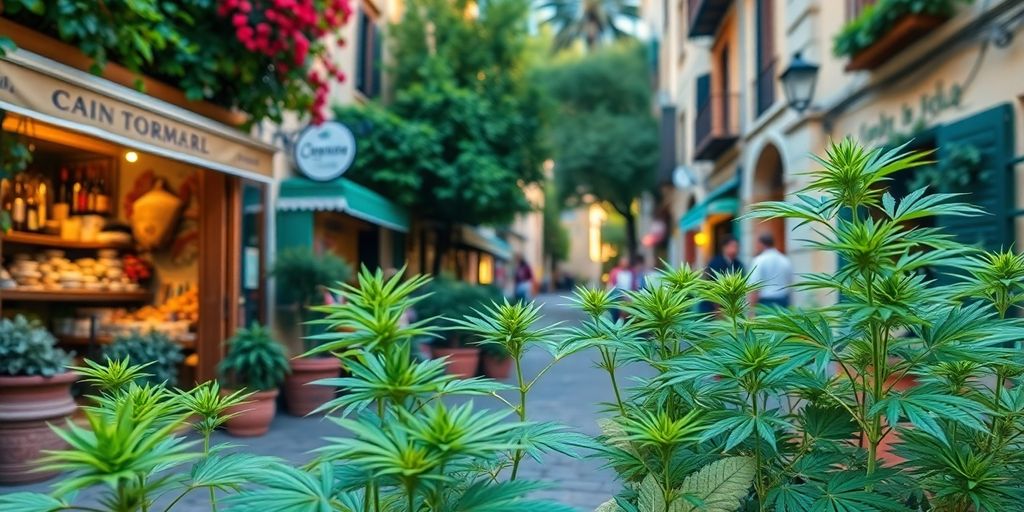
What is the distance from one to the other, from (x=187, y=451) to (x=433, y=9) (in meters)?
13.1

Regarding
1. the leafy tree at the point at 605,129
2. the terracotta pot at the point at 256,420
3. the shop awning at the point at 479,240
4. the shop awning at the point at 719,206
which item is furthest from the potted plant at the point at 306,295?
the leafy tree at the point at 605,129

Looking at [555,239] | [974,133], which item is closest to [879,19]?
[974,133]

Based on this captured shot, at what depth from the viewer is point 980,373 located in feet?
5.73

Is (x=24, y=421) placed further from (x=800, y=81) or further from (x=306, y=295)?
(x=800, y=81)

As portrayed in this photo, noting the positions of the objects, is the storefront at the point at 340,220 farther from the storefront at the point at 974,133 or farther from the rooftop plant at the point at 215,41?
the storefront at the point at 974,133

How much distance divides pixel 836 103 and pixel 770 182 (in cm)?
360

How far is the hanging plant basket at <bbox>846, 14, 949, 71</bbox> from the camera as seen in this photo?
637cm

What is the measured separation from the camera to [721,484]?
1.56 meters

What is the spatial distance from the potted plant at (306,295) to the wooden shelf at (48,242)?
5.07 feet

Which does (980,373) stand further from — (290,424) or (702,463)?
(290,424)

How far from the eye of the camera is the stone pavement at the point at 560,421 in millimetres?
3965

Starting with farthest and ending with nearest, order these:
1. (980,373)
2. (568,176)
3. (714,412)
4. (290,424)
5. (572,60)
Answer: (572,60) → (568,176) → (290,424) → (980,373) → (714,412)

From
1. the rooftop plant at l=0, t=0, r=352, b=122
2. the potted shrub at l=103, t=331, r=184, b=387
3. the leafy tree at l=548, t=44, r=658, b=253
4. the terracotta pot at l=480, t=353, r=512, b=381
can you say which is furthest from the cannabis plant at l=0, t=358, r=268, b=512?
the leafy tree at l=548, t=44, r=658, b=253

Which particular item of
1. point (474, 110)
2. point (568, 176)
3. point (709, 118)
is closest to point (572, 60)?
point (568, 176)
